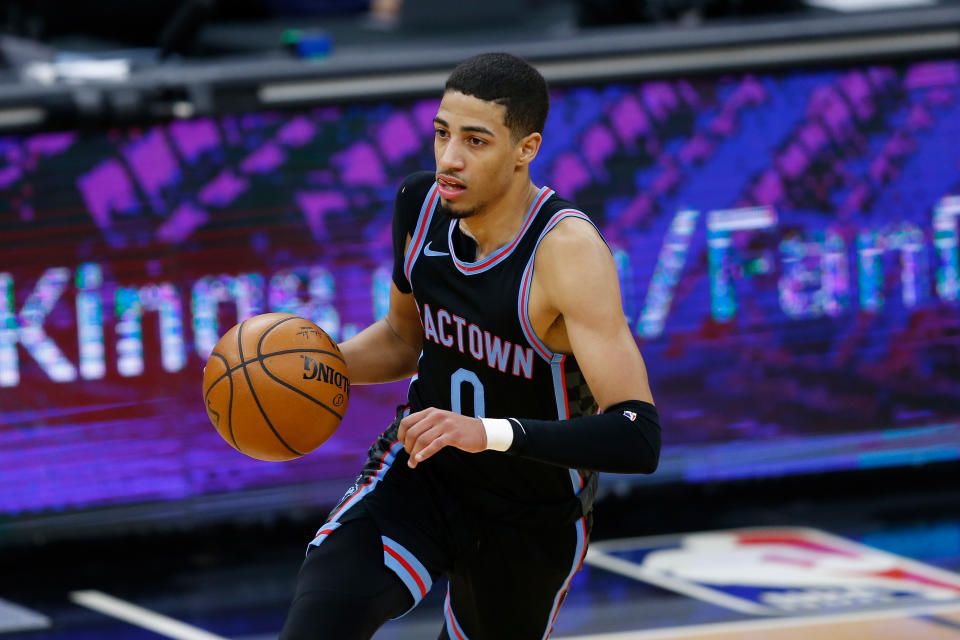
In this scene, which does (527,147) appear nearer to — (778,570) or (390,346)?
(390,346)

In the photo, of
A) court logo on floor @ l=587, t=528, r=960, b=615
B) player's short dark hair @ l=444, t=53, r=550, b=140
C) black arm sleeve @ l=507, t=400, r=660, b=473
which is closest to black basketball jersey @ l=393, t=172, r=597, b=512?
player's short dark hair @ l=444, t=53, r=550, b=140

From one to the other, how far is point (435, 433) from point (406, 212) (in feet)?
2.91

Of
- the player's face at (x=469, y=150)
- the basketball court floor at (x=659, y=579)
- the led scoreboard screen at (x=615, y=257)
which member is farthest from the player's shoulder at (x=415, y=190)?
the led scoreboard screen at (x=615, y=257)

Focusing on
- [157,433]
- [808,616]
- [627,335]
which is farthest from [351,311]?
[627,335]

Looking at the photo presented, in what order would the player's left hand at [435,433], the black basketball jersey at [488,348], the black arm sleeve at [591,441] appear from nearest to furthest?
the player's left hand at [435,433]
the black arm sleeve at [591,441]
the black basketball jersey at [488,348]

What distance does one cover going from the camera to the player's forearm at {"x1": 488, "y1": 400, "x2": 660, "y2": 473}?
8.75ft

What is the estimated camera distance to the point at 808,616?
15.9 feet

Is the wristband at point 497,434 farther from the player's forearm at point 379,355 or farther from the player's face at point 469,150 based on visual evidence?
the player's forearm at point 379,355

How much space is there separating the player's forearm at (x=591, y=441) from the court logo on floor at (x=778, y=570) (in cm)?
243

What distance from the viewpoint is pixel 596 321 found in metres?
2.80

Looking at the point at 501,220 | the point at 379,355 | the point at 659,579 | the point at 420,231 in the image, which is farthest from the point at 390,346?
the point at 659,579

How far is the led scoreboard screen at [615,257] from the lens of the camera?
5.38 metres

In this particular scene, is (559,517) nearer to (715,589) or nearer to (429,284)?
(429,284)

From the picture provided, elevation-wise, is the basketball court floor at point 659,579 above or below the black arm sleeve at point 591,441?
below
